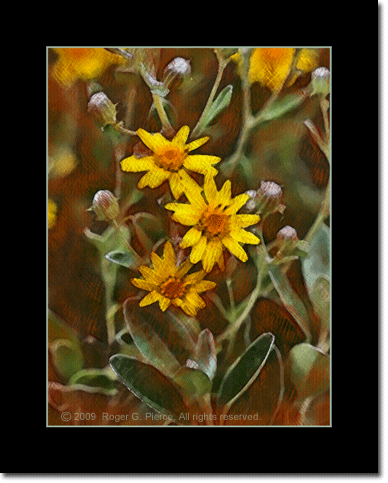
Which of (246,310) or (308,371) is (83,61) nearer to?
(246,310)

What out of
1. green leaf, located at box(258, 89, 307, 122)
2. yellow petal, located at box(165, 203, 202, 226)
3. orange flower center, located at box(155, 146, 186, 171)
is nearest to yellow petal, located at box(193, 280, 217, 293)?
yellow petal, located at box(165, 203, 202, 226)

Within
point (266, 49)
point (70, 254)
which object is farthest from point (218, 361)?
point (266, 49)

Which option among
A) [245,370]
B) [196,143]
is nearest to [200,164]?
[196,143]

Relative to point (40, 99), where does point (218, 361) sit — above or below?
below

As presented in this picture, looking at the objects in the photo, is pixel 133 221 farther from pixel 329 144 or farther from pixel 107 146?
pixel 329 144

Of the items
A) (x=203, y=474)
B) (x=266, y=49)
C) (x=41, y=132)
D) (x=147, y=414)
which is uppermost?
(x=266, y=49)

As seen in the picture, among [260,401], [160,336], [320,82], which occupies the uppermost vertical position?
[320,82]

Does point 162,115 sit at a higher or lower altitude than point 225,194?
higher
